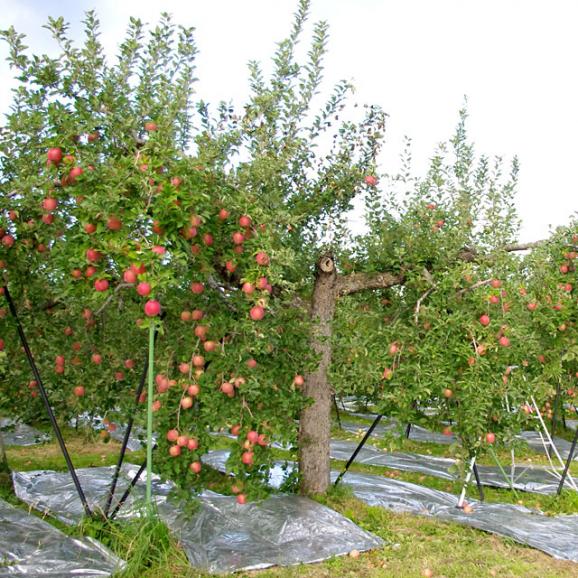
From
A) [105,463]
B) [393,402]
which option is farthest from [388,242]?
[105,463]

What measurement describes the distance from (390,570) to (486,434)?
4.42 feet

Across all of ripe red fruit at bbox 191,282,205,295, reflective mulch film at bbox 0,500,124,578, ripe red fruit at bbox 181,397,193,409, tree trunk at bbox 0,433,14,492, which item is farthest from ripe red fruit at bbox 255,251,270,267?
tree trunk at bbox 0,433,14,492

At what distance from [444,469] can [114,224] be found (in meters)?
6.65

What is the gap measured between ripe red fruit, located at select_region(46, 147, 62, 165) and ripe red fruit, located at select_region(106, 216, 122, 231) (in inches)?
26.5

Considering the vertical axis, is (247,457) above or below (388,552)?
above

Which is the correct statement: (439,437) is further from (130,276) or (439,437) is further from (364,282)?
(130,276)

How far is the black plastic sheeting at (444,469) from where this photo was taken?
7.63m

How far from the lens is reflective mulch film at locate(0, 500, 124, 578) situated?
4.05 m

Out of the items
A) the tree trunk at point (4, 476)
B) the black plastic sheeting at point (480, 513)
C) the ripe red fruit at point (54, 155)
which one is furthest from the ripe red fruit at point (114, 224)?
the tree trunk at point (4, 476)

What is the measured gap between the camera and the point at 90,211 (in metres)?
3.61

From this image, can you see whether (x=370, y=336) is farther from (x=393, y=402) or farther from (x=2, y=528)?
(x=2, y=528)

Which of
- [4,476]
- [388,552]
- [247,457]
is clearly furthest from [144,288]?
[4,476]

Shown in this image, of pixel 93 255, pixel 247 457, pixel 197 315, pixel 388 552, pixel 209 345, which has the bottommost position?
pixel 388 552

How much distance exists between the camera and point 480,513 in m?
6.01
